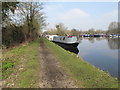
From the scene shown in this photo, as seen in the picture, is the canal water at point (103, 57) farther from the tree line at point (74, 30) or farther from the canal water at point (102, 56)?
the tree line at point (74, 30)

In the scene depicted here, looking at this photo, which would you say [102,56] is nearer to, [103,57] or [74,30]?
[103,57]

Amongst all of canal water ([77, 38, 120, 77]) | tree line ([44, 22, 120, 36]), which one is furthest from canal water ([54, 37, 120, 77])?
tree line ([44, 22, 120, 36])

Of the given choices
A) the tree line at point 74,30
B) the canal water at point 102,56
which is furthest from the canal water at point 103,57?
the tree line at point 74,30

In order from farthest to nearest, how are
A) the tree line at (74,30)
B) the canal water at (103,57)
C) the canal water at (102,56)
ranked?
the tree line at (74,30) → the canal water at (102,56) → the canal water at (103,57)

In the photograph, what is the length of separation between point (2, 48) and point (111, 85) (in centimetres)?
1334

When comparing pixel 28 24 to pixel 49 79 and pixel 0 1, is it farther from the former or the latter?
pixel 49 79

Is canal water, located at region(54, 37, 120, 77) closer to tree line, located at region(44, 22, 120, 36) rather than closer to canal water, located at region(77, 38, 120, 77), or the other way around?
canal water, located at region(77, 38, 120, 77)

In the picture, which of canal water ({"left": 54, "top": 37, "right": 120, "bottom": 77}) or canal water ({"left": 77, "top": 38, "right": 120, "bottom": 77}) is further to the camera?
canal water ({"left": 54, "top": 37, "right": 120, "bottom": 77})

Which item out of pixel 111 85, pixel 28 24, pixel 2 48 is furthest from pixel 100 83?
pixel 28 24

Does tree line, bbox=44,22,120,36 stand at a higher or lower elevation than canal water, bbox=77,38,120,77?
higher

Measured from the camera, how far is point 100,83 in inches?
163

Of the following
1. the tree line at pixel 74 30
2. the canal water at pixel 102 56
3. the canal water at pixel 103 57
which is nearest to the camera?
the canal water at pixel 103 57

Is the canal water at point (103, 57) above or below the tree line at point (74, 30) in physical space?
below

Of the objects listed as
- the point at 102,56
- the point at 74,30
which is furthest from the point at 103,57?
the point at 74,30
